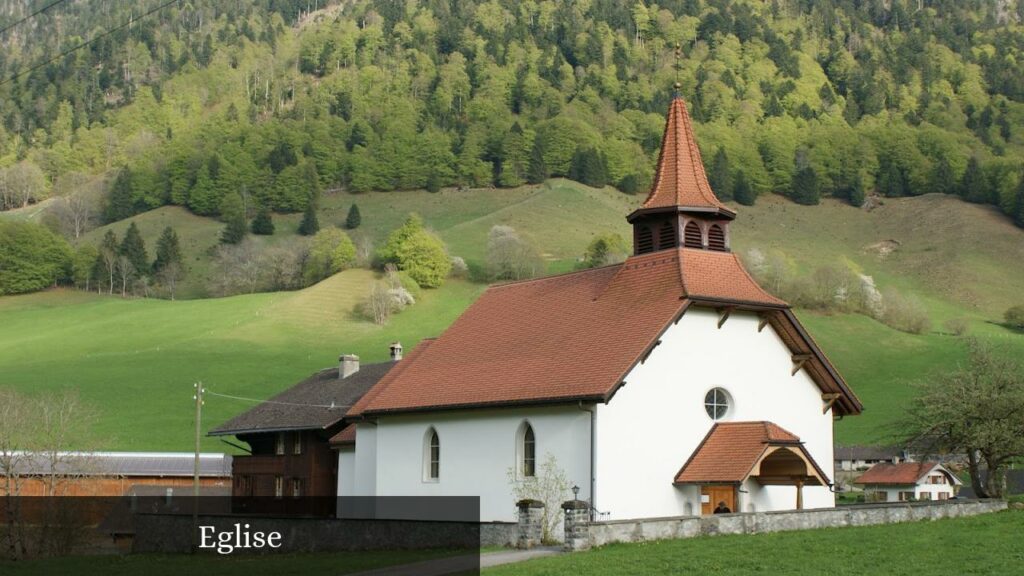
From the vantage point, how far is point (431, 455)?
3775cm

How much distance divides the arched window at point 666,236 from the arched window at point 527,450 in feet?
23.1

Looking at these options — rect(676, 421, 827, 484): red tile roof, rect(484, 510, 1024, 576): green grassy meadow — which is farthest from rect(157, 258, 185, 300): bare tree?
rect(484, 510, 1024, 576): green grassy meadow

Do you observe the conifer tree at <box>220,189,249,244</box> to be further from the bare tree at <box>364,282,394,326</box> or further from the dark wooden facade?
the dark wooden facade

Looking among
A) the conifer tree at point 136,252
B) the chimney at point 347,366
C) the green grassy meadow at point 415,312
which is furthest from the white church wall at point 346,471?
the conifer tree at point 136,252

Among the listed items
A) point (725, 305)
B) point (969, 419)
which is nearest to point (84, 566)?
point (725, 305)

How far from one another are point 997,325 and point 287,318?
72.1 metres

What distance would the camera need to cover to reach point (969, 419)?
36.7 metres

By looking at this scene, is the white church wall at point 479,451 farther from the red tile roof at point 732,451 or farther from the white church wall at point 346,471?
the red tile roof at point 732,451

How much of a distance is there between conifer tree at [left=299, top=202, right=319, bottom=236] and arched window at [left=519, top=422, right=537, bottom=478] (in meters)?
145

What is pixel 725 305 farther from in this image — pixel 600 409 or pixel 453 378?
pixel 453 378

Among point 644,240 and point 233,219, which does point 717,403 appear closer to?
point 644,240

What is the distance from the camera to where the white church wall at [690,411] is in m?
31.9

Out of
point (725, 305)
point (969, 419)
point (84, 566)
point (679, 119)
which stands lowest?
point (84, 566)

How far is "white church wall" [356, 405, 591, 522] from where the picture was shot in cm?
3234
